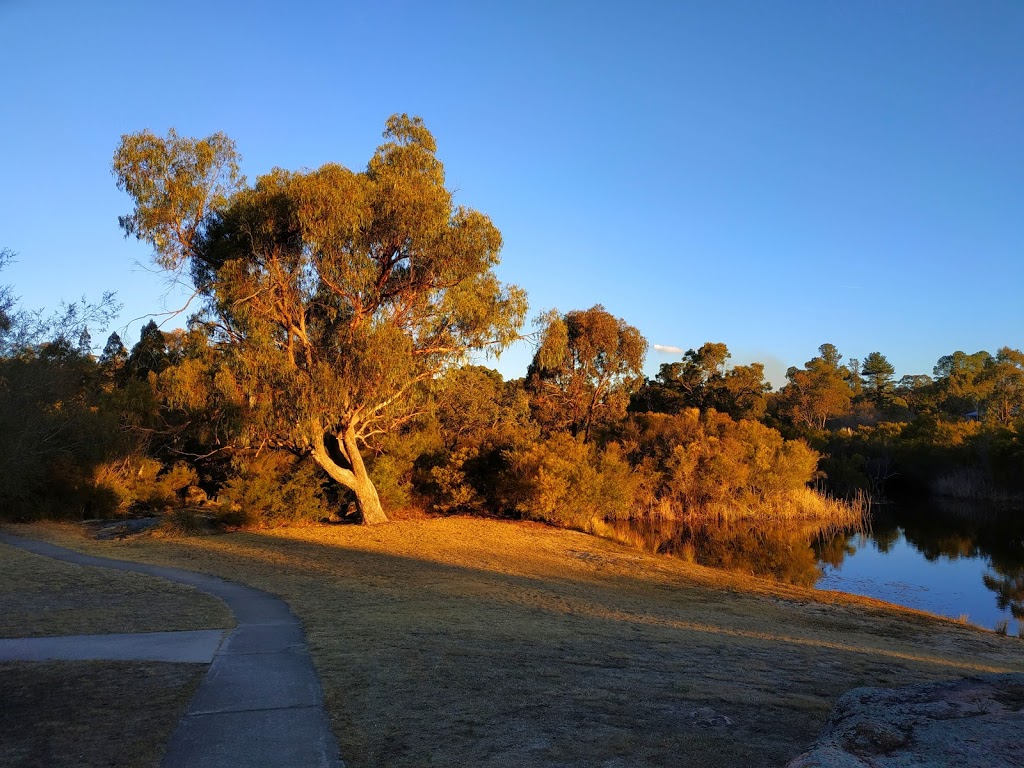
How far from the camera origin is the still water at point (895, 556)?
60.6 ft

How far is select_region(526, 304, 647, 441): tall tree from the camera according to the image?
41125 mm

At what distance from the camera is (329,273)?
856 inches

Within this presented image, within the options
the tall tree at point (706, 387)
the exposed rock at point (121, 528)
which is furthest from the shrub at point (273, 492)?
the tall tree at point (706, 387)

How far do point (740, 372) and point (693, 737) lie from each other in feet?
171

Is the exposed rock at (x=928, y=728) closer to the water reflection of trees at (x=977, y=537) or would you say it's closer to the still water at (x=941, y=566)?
the still water at (x=941, y=566)

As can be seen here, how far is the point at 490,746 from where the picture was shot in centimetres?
458

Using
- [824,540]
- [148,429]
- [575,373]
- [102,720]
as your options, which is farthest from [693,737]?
[575,373]

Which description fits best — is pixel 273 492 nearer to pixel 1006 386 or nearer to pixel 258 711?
pixel 258 711

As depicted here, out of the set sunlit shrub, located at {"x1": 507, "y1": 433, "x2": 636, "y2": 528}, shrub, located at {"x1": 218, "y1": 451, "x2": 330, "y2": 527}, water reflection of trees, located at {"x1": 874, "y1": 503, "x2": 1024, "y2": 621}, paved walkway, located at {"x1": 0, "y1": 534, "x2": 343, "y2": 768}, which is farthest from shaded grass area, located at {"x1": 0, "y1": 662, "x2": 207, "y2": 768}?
sunlit shrub, located at {"x1": 507, "y1": 433, "x2": 636, "y2": 528}

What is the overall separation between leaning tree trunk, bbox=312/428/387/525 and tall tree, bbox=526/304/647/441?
55.6 feet

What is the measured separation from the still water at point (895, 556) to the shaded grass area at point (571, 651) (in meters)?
3.46

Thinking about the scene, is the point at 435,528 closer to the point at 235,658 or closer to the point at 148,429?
the point at 148,429

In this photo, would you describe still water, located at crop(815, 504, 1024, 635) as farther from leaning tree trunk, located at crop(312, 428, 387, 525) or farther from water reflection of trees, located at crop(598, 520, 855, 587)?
leaning tree trunk, located at crop(312, 428, 387, 525)

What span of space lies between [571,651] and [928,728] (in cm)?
469
